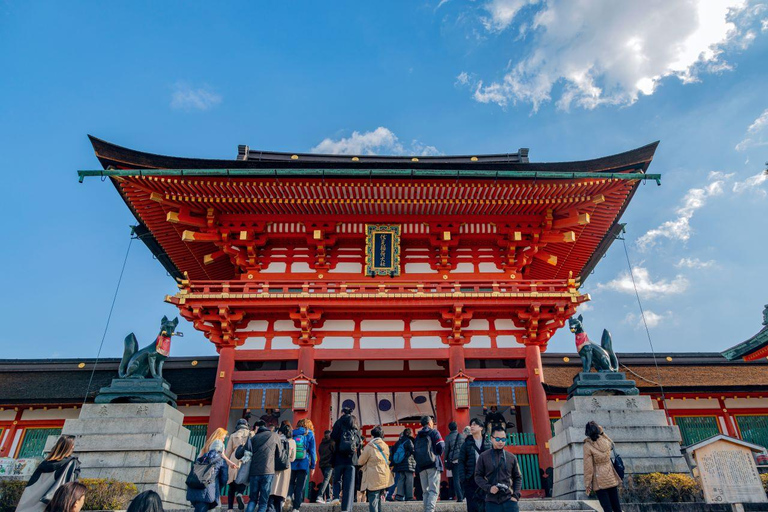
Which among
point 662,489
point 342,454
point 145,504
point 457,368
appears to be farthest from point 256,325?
point 145,504

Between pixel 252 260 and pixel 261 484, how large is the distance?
33.0ft

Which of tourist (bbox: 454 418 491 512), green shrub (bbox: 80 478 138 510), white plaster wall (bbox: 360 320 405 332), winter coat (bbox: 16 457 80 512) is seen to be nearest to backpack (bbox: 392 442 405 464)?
tourist (bbox: 454 418 491 512)

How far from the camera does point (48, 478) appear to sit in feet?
19.6

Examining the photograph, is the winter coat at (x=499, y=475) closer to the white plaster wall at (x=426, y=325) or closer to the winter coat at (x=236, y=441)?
the winter coat at (x=236, y=441)

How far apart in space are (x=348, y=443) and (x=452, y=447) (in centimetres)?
215

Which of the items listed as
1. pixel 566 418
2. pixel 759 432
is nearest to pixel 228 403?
pixel 566 418

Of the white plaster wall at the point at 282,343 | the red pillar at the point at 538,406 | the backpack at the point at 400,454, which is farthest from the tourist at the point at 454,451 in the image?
the white plaster wall at the point at 282,343

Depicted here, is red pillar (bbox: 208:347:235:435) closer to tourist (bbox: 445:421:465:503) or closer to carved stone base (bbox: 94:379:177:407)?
carved stone base (bbox: 94:379:177:407)

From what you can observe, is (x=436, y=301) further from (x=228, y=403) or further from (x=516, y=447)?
(x=228, y=403)

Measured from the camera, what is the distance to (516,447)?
1455 centimetres

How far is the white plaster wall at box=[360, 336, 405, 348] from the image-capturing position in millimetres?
16156

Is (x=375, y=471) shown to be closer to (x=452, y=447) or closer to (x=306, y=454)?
(x=306, y=454)

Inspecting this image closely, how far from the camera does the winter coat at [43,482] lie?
231 inches

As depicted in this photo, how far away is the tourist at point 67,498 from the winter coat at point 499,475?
4.44m
